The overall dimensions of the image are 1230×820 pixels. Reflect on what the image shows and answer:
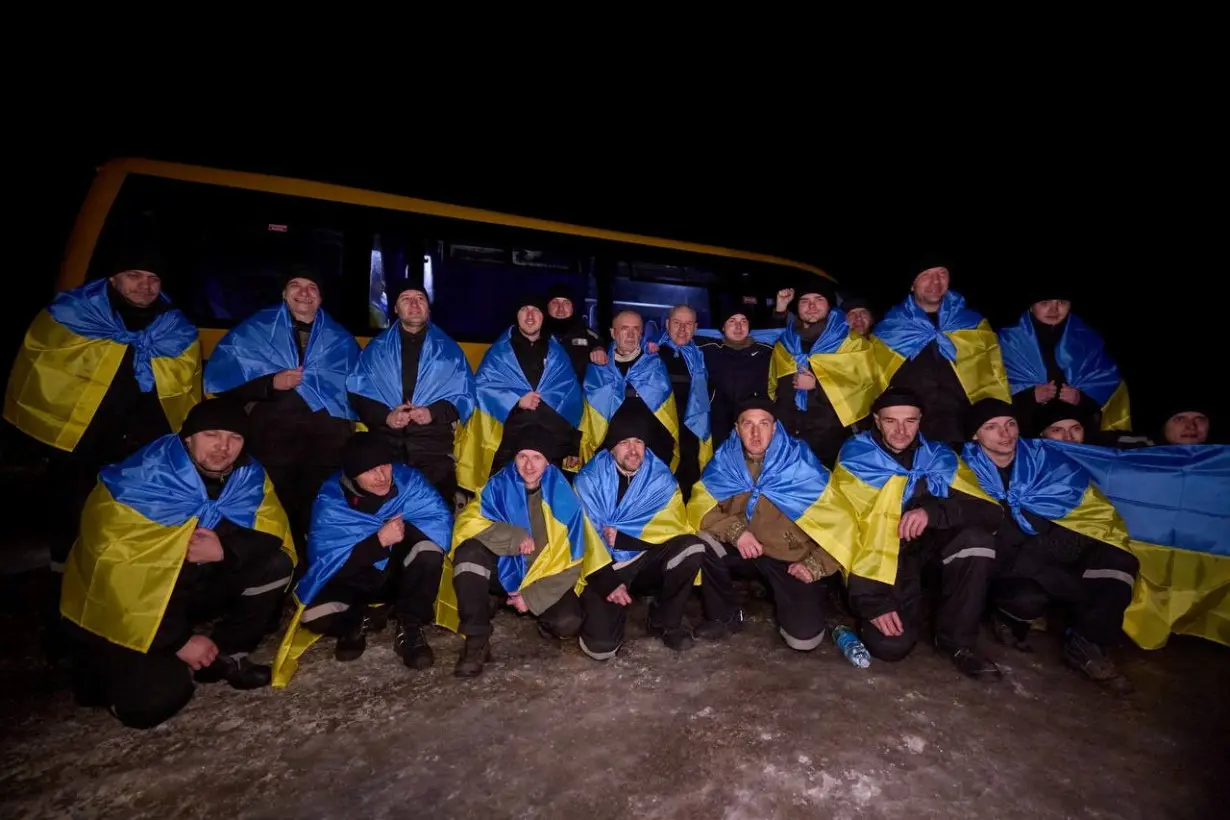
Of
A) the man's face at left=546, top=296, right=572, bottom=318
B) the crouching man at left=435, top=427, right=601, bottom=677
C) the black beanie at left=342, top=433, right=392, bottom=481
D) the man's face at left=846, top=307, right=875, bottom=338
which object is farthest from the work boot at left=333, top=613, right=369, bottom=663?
the man's face at left=846, top=307, right=875, bottom=338

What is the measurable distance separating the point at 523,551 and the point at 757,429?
1636 millimetres

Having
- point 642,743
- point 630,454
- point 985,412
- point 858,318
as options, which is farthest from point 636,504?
point 858,318

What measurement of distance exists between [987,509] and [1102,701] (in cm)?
107

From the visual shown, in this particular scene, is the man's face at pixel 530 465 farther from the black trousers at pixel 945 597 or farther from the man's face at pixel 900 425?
the man's face at pixel 900 425

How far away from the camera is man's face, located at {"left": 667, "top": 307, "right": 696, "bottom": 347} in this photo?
4.90m

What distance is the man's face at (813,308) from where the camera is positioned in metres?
4.57

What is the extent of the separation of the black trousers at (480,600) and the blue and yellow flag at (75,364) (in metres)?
2.19

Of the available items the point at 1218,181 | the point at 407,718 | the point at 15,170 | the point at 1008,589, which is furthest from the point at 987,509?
the point at 15,170

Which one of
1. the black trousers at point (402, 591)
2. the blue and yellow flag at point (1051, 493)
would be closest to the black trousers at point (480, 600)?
the black trousers at point (402, 591)

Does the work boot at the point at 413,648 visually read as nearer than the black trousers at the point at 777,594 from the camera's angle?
Yes

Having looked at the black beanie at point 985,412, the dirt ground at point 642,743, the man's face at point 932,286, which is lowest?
the dirt ground at point 642,743

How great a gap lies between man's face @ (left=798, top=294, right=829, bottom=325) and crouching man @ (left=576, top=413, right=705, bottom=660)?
5.96 feet

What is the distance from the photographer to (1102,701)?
9.79 feet

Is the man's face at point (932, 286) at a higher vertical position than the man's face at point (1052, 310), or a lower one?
higher
